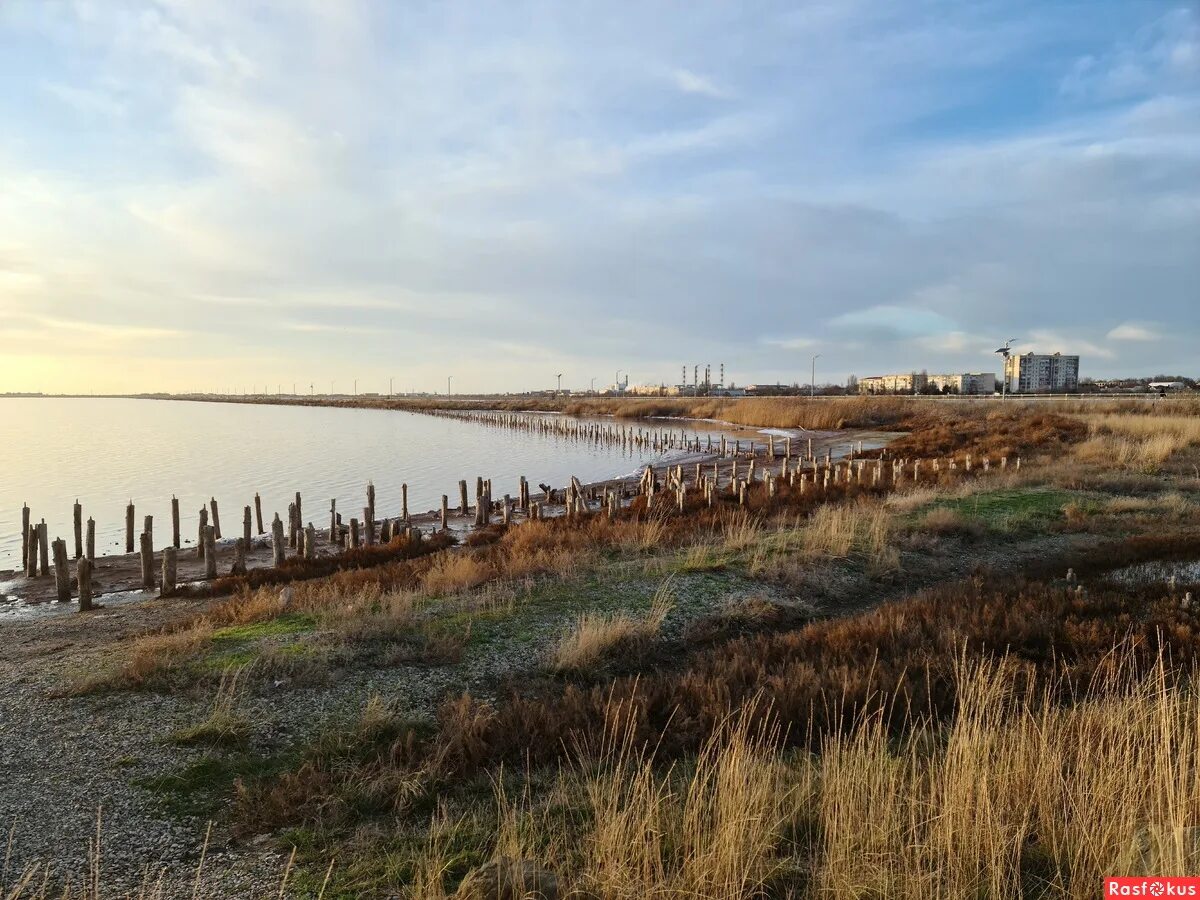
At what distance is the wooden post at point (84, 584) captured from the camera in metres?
13.9

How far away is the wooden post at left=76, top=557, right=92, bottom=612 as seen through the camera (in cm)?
1389

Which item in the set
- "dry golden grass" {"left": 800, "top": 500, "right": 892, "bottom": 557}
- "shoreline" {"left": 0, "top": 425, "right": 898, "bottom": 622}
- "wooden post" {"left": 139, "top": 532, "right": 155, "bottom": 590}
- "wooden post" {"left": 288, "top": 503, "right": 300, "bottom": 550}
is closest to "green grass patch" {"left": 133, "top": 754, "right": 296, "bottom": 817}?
"shoreline" {"left": 0, "top": 425, "right": 898, "bottom": 622}

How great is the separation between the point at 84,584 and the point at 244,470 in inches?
1048

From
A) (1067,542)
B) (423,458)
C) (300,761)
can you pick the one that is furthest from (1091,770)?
(423,458)

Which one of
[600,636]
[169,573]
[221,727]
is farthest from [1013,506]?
[169,573]

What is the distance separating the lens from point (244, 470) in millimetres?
39000

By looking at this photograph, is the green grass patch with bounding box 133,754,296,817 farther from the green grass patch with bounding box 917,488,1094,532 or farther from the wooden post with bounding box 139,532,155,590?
the green grass patch with bounding box 917,488,1094,532

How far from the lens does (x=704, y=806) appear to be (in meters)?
4.68

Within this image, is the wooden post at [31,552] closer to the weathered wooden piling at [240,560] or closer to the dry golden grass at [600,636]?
the weathered wooden piling at [240,560]

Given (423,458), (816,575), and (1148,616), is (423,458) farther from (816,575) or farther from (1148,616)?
(1148,616)
